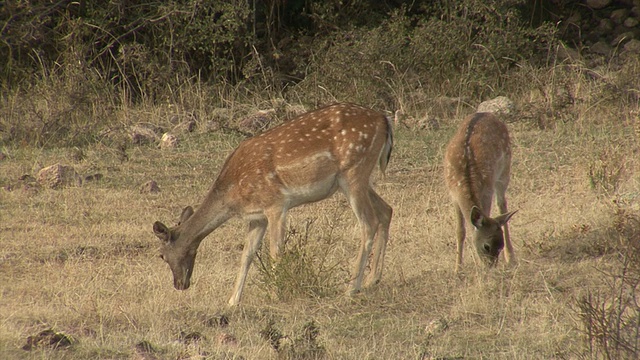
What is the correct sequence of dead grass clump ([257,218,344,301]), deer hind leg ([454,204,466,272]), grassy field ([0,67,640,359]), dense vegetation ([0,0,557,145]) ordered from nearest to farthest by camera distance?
1. grassy field ([0,67,640,359])
2. dead grass clump ([257,218,344,301])
3. deer hind leg ([454,204,466,272])
4. dense vegetation ([0,0,557,145])

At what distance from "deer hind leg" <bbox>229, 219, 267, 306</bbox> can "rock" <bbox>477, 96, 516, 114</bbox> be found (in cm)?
698

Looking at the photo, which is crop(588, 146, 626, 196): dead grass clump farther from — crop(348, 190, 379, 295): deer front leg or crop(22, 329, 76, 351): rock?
crop(22, 329, 76, 351): rock

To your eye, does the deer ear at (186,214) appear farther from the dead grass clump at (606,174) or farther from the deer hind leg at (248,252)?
the dead grass clump at (606,174)

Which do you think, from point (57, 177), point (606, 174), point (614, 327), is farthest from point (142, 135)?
point (614, 327)

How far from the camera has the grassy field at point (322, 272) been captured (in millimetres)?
6754

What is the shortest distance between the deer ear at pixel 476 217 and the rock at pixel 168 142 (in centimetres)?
616

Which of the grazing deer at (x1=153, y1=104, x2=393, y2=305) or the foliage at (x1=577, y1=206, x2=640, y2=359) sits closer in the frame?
the foliage at (x1=577, y1=206, x2=640, y2=359)

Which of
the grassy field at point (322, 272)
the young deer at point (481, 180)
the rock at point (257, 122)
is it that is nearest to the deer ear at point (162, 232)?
the grassy field at point (322, 272)

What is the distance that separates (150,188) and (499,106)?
5885mm

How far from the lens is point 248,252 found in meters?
8.52

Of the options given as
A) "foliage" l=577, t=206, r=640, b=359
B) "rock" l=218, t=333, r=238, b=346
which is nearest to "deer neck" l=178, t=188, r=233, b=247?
"rock" l=218, t=333, r=238, b=346

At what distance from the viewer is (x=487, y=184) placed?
911cm

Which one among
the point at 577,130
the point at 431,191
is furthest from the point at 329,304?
the point at 577,130

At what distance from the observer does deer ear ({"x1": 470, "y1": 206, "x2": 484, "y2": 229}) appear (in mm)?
8461
